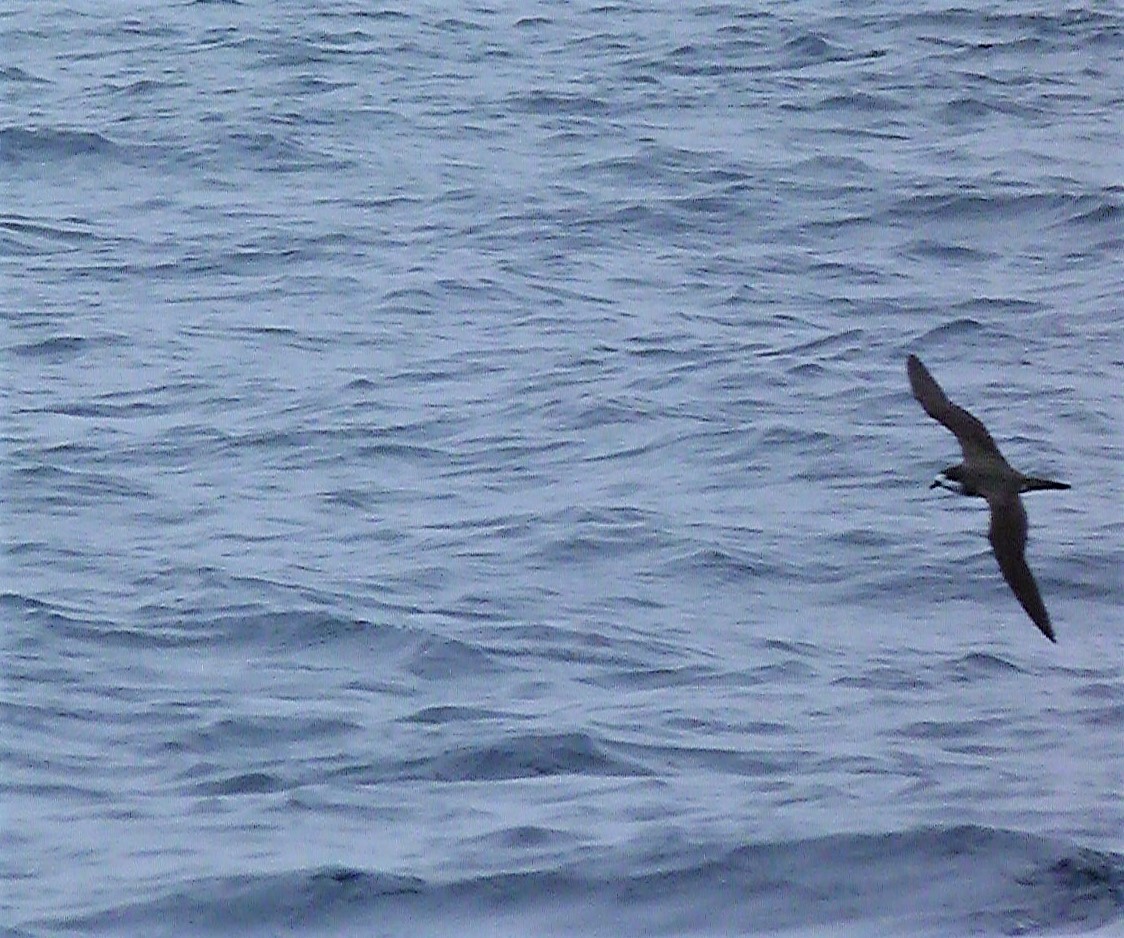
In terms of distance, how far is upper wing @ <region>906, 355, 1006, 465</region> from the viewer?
27.3 ft

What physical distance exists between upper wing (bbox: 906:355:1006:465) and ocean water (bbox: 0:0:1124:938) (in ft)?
3.54

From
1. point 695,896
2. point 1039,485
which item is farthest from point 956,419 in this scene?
point 695,896

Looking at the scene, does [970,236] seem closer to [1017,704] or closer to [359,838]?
[1017,704]

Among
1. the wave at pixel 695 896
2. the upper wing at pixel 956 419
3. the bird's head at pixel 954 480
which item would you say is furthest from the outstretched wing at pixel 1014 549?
the wave at pixel 695 896

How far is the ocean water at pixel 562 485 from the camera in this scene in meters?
7.78

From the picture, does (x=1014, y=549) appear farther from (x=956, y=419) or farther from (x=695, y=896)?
(x=695, y=896)

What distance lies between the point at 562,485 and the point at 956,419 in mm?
2961

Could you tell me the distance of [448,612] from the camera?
988cm

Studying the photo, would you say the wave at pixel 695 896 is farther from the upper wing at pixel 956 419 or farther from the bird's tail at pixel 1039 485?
the upper wing at pixel 956 419

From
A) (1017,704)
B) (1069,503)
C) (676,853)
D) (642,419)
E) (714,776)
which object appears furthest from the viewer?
(642,419)

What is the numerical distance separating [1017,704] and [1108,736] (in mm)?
405

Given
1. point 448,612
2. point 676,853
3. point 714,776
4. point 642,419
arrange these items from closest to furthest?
point 676,853, point 714,776, point 448,612, point 642,419

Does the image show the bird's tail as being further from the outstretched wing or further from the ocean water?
the ocean water

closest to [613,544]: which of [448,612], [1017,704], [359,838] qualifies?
[448,612]
